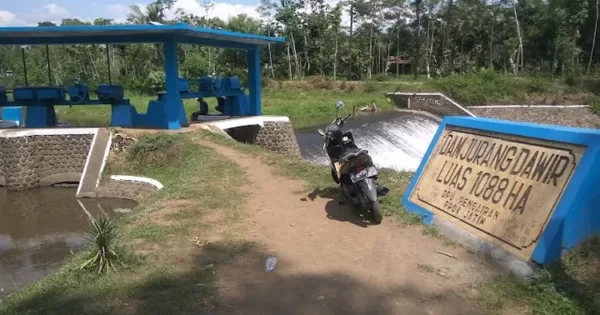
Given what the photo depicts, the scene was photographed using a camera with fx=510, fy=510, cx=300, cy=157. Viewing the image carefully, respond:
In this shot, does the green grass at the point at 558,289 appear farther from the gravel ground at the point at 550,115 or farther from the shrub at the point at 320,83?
the shrub at the point at 320,83

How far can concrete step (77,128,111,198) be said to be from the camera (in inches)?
401

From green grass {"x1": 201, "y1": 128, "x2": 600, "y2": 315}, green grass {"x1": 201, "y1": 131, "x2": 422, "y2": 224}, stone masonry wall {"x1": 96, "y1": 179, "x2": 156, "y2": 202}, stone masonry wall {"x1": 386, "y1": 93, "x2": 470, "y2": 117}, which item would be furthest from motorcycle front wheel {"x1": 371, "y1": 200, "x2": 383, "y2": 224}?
stone masonry wall {"x1": 386, "y1": 93, "x2": 470, "y2": 117}

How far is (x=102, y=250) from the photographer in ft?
13.4

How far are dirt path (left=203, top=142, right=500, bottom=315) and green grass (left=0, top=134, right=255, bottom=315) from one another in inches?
8.9

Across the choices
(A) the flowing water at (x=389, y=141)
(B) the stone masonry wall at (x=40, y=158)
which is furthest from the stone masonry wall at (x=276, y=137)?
(B) the stone masonry wall at (x=40, y=158)

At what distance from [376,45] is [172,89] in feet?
101

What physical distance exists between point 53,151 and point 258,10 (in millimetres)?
30625

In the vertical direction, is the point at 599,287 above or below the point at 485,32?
below

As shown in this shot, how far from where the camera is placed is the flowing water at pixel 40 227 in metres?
6.20

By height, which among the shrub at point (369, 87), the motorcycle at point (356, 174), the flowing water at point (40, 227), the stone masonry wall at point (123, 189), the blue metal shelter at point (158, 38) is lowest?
the flowing water at point (40, 227)

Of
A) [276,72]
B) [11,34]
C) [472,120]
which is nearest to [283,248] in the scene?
[472,120]

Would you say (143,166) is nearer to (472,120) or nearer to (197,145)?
(197,145)

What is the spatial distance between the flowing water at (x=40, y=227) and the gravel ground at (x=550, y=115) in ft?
70.1

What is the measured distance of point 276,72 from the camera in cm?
3988
